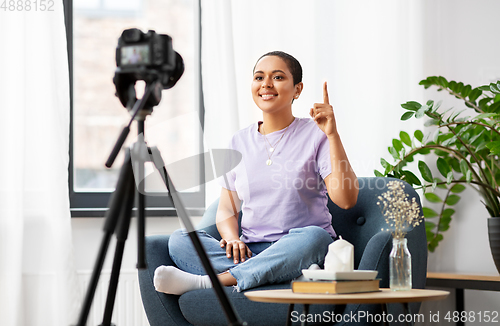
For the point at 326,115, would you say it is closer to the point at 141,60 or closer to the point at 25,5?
the point at 141,60

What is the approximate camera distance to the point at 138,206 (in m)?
0.98

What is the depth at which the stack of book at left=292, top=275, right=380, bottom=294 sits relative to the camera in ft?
3.83

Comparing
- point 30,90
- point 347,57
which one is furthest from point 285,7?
point 30,90

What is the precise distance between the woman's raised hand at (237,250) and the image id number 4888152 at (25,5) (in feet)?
4.54

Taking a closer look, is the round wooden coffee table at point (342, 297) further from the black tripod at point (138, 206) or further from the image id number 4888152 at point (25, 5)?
the image id number 4888152 at point (25, 5)

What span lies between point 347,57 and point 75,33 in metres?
1.34

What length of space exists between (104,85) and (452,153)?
1670 millimetres

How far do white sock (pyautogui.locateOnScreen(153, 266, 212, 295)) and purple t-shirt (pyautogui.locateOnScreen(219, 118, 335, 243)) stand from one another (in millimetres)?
277

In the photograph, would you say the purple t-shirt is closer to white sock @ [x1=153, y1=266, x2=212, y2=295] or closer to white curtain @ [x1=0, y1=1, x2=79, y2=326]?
white sock @ [x1=153, y1=266, x2=212, y2=295]

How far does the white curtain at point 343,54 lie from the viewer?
7.90ft

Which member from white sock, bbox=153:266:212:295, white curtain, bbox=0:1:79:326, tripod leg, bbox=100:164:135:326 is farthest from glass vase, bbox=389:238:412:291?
white curtain, bbox=0:1:79:326

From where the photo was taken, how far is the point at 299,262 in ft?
4.89

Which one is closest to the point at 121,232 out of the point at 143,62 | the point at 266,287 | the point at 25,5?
the point at 143,62

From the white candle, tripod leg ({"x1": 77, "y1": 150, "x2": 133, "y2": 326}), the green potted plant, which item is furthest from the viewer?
the green potted plant
